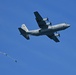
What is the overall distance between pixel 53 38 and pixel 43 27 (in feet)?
46.9

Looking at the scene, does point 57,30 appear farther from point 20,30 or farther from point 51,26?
point 20,30

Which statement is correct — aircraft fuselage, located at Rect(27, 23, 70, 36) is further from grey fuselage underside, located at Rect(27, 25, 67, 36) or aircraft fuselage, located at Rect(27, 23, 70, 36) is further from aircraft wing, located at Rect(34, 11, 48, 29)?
aircraft wing, located at Rect(34, 11, 48, 29)

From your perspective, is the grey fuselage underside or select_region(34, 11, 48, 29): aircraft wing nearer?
the grey fuselage underside

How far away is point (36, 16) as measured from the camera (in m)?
174

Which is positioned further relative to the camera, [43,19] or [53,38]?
[53,38]

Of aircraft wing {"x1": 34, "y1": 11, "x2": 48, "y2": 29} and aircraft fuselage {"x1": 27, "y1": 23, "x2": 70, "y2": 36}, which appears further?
aircraft wing {"x1": 34, "y1": 11, "x2": 48, "y2": 29}

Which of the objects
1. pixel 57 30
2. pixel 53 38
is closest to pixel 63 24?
pixel 57 30

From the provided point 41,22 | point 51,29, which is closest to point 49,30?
point 51,29

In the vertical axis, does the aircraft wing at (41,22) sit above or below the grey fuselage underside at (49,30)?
above

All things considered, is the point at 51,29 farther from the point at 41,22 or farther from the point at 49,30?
the point at 41,22

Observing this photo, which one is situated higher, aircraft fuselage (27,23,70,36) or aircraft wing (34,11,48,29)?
aircraft wing (34,11,48,29)

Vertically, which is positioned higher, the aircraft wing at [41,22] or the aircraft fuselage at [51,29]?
the aircraft wing at [41,22]

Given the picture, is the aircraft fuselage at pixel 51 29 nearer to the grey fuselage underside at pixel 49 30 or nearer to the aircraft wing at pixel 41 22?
the grey fuselage underside at pixel 49 30

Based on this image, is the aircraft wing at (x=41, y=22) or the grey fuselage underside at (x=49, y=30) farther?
the aircraft wing at (x=41, y=22)
